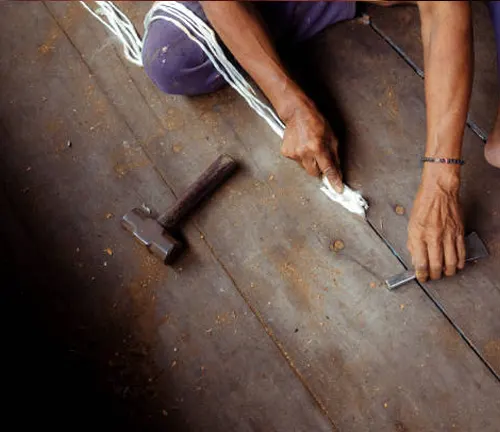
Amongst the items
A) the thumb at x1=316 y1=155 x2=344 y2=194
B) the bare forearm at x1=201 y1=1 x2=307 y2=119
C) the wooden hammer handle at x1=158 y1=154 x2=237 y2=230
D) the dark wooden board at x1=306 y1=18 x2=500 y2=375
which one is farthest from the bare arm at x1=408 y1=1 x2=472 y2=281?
the wooden hammer handle at x1=158 y1=154 x2=237 y2=230

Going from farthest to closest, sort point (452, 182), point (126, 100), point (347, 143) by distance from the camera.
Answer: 1. point (126, 100)
2. point (347, 143)
3. point (452, 182)

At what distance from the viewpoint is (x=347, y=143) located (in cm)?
153

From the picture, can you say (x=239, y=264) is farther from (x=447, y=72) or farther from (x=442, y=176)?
(x=447, y=72)

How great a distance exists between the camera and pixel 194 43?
148 centimetres

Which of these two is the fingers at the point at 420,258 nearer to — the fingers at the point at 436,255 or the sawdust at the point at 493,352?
the fingers at the point at 436,255

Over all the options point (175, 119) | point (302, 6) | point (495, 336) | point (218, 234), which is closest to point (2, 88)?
point (175, 119)

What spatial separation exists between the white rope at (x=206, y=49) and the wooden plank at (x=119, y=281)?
0.50ft

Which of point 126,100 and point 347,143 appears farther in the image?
point 126,100

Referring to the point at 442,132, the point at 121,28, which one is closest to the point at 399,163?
the point at 442,132

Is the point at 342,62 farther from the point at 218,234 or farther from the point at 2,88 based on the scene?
the point at 2,88

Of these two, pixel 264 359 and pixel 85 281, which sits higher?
pixel 85 281

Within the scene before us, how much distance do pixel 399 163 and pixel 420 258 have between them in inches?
11.6

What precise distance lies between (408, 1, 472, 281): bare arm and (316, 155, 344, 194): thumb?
0.21 m

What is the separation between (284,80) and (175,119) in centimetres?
35
